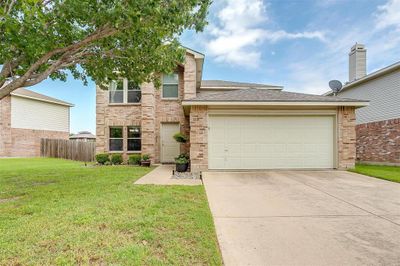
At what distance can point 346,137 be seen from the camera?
1106 centimetres

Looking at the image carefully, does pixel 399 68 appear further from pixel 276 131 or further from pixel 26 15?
pixel 26 15

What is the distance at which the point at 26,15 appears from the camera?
5434mm

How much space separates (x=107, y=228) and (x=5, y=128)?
2318 centimetres

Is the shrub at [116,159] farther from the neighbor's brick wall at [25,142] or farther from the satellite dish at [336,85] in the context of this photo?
the satellite dish at [336,85]

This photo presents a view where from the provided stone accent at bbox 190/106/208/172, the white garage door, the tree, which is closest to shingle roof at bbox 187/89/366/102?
stone accent at bbox 190/106/208/172

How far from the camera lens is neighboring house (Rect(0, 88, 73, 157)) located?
849 inches

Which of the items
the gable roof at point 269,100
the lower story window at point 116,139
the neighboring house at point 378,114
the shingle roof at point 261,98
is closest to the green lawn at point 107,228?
the gable roof at point 269,100

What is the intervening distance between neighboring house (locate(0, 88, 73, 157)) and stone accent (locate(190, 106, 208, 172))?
19.2 metres

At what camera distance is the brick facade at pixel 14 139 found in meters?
21.4

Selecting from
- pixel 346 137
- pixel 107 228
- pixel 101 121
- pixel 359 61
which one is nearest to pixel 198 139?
pixel 346 137

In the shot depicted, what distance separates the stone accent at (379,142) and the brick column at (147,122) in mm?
13022

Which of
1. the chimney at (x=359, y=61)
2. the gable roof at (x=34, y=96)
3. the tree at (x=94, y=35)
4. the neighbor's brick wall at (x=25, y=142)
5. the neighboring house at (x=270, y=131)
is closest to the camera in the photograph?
the tree at (x=94, y=35)

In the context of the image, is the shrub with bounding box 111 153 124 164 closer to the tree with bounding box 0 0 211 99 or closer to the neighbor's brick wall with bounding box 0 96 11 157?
the tree with bounding box 0 0 211 99

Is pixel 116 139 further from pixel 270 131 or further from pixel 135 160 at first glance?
pixel 270 131
